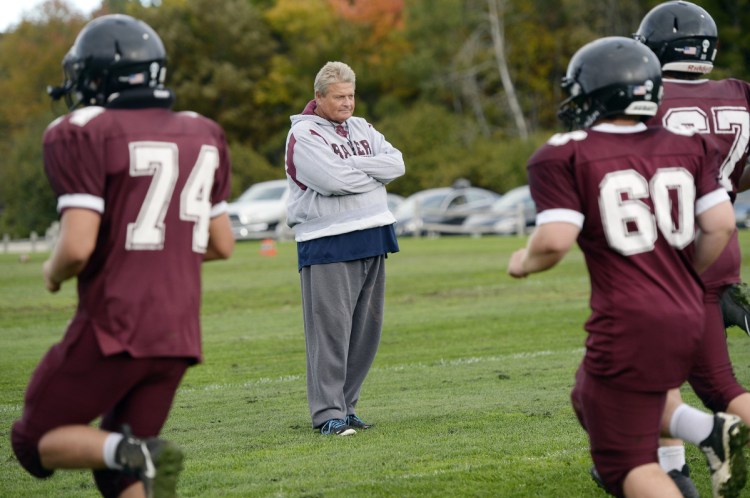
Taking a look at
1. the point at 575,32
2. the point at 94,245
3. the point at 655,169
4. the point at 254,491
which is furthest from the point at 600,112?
the point at 575,32

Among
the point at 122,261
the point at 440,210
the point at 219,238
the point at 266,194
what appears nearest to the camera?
the point at 122,261

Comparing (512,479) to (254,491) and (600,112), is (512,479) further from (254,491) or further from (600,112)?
(600,112)

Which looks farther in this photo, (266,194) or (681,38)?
(266,194)

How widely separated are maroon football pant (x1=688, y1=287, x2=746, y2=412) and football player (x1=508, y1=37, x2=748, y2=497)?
73 cm

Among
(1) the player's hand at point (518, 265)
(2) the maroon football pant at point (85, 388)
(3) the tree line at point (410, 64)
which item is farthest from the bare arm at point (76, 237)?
(3) the tree line at point (410, 64)

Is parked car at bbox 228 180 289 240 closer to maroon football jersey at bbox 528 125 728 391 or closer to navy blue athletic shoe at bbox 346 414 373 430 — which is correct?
navy blue athletic shoe at bbox 346 414 373 430

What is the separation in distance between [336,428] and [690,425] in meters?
2.86

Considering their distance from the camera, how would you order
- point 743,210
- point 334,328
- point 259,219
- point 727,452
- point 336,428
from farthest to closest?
point 259,219 < point 743,210 < point 334,328 < point 336,428 < point 727,452

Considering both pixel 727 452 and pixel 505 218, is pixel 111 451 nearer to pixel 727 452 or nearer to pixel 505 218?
pixel 727 452

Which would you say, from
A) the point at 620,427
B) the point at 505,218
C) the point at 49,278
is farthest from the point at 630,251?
the point at 505,218

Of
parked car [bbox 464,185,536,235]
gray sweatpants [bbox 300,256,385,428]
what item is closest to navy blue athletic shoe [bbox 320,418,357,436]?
gray sweatpants [bbox 300,256,385,428]

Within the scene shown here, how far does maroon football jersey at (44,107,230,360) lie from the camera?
13.5ft

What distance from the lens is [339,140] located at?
23.9ft

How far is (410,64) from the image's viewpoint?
51688 mm
